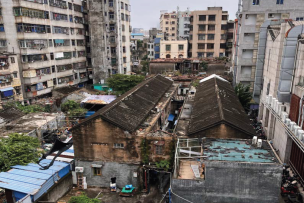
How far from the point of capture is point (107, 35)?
55.9m

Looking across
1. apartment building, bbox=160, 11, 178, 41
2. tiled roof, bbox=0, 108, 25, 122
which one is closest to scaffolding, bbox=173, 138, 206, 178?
tiled roof, bbox=0, 108, 25, 122

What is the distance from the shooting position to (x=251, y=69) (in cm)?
3897

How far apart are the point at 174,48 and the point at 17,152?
182 feet

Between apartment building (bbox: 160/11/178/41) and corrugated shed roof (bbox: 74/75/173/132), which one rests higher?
apartment building (bbox: 160/11/178/41)

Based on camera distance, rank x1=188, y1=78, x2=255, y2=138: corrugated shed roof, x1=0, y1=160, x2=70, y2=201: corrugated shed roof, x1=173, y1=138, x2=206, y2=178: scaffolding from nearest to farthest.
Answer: x1=173, y1=138, x2=206, y2=178: scaffolding < x1=0, y1=160, x2=70, y2=201: corrugated shed roof < x1=188, y1=78, x2=255, y2=138: corrugated shed roof

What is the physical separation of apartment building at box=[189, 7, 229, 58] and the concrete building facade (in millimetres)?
3956

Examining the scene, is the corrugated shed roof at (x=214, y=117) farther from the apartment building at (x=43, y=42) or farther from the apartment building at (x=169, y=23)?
the apartment building at (x=169, y=23)

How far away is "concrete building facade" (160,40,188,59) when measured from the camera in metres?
69.1

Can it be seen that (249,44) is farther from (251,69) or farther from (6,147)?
(6,147)

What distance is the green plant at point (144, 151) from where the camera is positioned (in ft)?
68.2

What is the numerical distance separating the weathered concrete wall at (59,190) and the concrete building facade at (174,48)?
177ft

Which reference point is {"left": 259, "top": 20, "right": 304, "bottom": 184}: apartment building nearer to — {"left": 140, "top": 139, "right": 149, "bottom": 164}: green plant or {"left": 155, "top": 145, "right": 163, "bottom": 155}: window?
{"left": 155, "top": 145, "right": 163, "bottom": 155}: window

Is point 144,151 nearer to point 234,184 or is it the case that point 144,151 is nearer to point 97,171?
point 97,171

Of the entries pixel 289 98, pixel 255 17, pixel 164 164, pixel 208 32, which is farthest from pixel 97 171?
pixel 208 32
